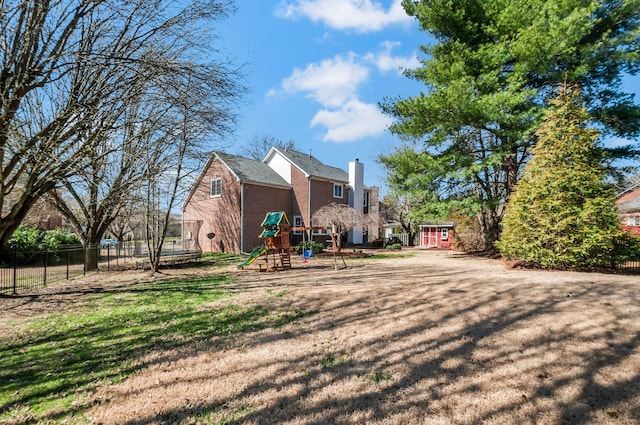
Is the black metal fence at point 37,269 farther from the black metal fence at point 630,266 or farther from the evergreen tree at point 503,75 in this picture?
the black metal fence at point 630,266

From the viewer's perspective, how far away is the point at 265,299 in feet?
24.2

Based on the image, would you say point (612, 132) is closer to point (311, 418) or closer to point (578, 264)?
point (578, 264)

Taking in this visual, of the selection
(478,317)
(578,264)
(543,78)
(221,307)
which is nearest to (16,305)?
(221,307)

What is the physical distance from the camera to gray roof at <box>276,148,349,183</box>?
83.9ft

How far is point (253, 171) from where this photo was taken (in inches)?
951

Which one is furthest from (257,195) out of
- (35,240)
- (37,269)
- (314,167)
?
(35,240)

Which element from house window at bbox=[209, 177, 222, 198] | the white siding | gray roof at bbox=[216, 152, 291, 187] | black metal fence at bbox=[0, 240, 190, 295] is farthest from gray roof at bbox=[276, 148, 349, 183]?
black metal fence at bbox=[0, 240, 190, 295]

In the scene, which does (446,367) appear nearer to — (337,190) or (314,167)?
(337,190)

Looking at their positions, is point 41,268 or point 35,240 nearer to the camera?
point 41,268

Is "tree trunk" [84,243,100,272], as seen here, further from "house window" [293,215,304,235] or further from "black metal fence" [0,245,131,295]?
"house window" [293,215,304,235]

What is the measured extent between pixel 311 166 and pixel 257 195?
625cm

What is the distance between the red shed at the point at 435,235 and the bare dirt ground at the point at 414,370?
90.6 feet

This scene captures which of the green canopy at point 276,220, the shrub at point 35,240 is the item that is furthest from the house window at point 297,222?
the shrub at point 35,240

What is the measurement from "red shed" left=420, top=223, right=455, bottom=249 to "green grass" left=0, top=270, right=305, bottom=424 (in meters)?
→ 29.6
